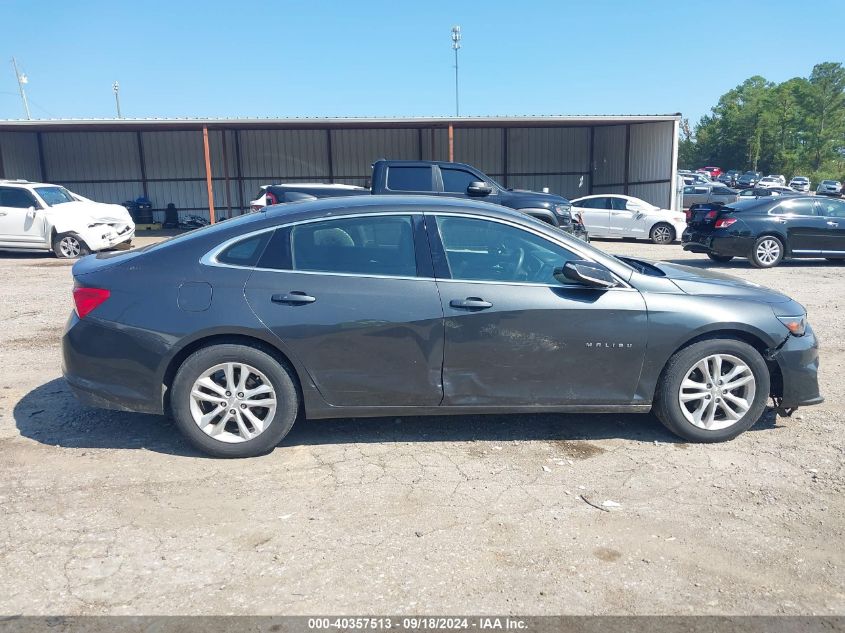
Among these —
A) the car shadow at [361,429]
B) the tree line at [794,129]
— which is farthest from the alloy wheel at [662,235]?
the tree line at [794,129]

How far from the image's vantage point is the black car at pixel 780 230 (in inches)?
511

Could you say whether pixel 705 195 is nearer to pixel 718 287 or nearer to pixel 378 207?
pixel 718 287

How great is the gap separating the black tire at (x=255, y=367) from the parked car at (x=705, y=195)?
2628cm

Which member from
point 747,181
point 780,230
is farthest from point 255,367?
point 747,181

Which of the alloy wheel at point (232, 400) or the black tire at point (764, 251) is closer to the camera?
the alloy wheel at point (232, 400)

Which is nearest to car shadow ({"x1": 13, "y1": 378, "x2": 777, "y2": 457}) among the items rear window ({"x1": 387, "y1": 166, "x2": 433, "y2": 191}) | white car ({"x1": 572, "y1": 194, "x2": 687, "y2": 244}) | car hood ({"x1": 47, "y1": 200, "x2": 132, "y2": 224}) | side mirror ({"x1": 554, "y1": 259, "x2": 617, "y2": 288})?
side mirror ({"x1": 554, "y1": 259, "x2": 617, "y2": 288})

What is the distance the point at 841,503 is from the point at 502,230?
8.15 feet

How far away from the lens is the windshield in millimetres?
14649

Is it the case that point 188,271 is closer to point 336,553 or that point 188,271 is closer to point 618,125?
point 336,553

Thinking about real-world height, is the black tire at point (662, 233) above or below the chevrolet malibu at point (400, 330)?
below

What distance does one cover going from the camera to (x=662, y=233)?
19.4m

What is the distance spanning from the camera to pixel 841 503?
3.67 m

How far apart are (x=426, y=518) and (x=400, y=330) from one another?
Answer: 1.18 metres

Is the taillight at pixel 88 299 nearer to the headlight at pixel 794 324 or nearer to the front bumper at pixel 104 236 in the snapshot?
the headlight at pixel 794 324
